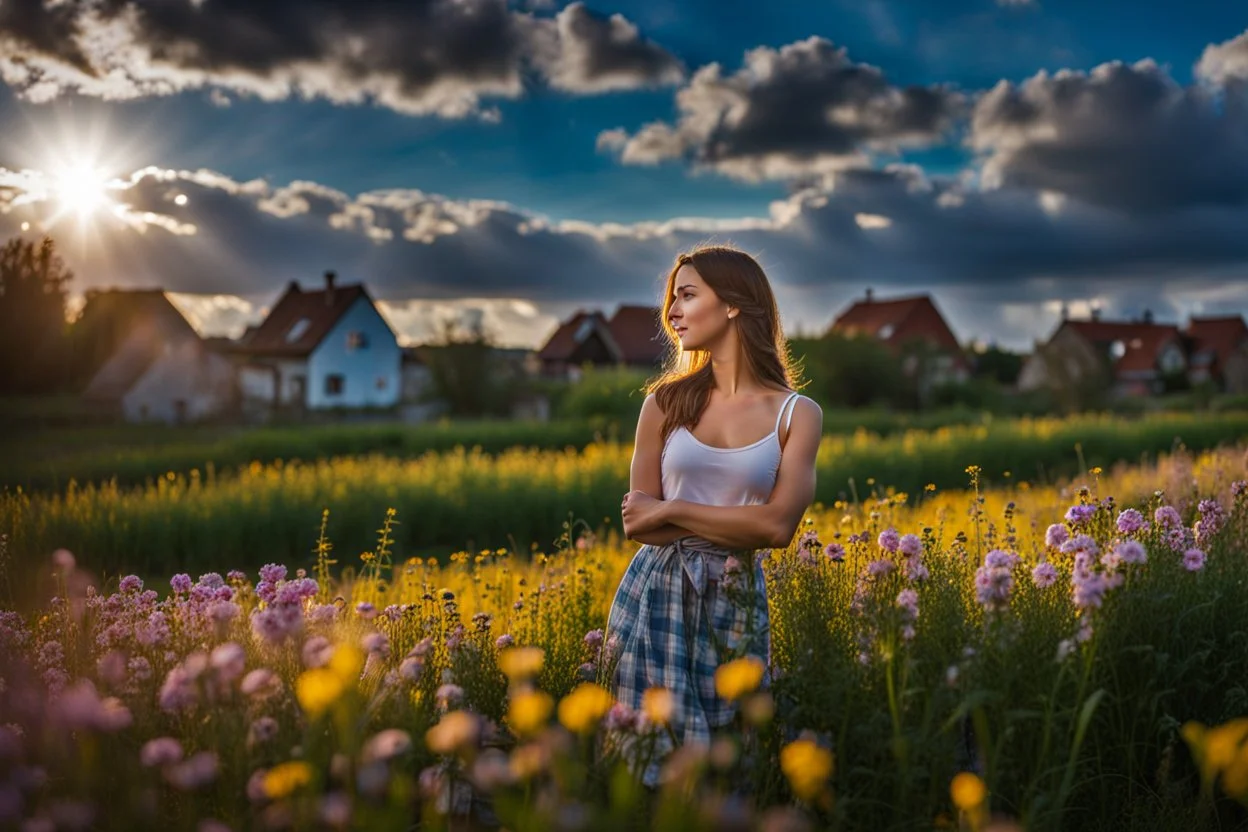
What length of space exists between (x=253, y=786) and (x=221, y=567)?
31.2 ft

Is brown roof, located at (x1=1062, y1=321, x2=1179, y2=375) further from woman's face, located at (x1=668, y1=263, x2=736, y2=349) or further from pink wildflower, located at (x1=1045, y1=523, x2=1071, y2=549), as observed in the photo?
woman's face, located at (x1=668, y1=263, x2=736, y2=349)

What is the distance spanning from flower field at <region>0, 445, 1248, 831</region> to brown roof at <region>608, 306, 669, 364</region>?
43057 mm

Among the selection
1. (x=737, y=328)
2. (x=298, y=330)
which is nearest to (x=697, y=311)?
(x=737, y=328)

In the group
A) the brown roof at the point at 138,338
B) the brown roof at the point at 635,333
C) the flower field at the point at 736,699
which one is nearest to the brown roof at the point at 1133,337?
the brown roof at the point at 635,333

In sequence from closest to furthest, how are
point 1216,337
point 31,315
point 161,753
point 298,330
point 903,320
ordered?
point 161,753
point 31,315
point 298,330
point 903,320
point 1216,337

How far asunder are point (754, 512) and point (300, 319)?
43373 mm

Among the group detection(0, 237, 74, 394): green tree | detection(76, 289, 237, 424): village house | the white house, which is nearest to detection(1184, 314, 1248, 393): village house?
the white house

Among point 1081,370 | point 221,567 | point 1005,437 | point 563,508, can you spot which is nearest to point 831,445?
point 1005,437

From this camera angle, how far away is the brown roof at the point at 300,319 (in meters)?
42.1

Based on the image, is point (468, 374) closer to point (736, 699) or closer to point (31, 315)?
point (31, 315)

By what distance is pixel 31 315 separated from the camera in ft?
26.8

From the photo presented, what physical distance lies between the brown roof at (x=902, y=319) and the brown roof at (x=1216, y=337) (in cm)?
1864

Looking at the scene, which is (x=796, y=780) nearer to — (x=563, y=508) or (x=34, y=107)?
(x=34, y=107)

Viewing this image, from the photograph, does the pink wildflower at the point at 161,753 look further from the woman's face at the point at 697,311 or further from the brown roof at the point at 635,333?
the brown roof at the point at 635,333
